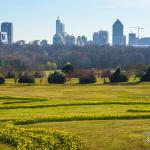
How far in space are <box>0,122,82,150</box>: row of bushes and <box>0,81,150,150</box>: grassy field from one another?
0.60 metres

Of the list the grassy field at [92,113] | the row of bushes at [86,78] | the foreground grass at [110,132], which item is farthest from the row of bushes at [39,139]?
the row of bushes at [86,78]

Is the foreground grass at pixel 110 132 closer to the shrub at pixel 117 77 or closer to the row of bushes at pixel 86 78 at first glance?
the row of bushes at pixel 86 78

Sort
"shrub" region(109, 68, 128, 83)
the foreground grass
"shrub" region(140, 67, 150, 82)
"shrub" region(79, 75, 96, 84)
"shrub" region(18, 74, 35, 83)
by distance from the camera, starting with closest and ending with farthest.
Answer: the foreground grass, "shrub" region(140, 67, 150, 82), "shrub" region(79, 75, 96, 84), "shrub" region(18, 74, 35, 83), "shrub" region(109, 68, 128, 83)

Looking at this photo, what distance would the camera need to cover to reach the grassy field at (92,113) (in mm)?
26688

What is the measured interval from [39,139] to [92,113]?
12.0 m

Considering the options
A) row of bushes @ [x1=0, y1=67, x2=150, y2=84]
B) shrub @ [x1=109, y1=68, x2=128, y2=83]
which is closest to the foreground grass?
row of bushes @ [x1=0, y1=67, x2=150, y2=84]

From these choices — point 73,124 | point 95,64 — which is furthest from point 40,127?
point 95,64

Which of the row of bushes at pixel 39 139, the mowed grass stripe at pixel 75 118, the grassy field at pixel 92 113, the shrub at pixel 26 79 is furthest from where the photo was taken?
the shrub at pixel 26 79

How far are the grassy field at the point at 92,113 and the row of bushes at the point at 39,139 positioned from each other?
0.60 m

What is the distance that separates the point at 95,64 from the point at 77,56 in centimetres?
1010

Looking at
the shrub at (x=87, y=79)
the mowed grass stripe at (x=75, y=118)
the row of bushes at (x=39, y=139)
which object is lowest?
the row of bushes at (x=39, y=139)

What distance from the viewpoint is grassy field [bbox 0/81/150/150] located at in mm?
26688

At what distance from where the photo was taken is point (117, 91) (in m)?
58.3

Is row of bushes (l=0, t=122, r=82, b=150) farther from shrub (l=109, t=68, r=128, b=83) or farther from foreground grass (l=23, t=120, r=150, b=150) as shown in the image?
shrub (l=109, t=68, r=128, b=83)
